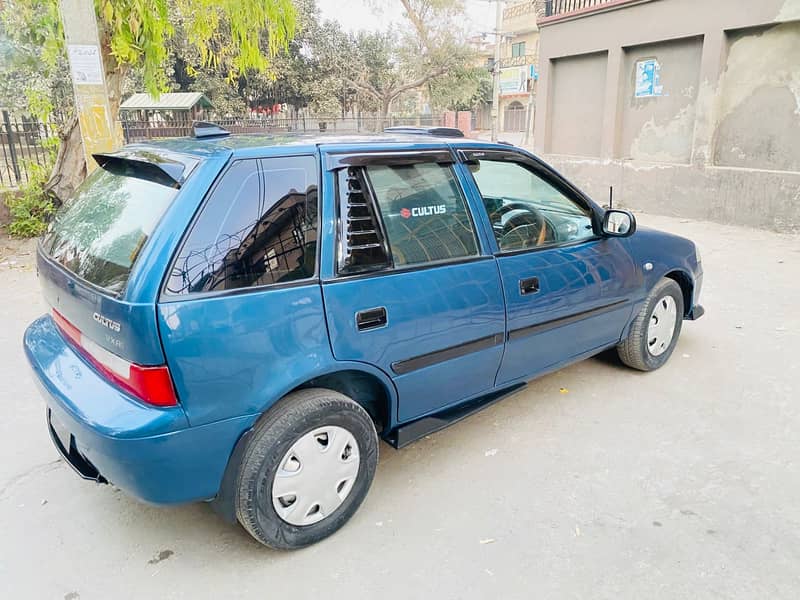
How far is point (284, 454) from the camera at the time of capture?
2393mm

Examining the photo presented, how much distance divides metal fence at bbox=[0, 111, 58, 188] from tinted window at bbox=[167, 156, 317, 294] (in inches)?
320

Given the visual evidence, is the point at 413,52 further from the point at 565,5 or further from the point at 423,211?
the point at 423,211

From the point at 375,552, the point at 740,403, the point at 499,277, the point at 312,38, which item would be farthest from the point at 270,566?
the point at 312,38

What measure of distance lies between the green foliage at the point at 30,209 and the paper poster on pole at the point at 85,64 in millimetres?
3944

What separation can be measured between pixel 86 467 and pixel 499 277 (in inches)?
84.1

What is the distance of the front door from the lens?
324cm

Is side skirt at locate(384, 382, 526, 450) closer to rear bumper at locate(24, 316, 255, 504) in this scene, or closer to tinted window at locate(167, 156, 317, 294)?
rear bumper at locate(24, 316, 255, 504)

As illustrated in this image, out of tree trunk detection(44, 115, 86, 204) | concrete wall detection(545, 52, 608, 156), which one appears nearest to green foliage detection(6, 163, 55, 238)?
tree trunk detection(44, 115, 86, 204)

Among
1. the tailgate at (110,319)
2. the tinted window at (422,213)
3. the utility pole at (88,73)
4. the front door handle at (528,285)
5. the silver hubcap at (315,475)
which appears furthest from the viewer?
the utility pole at (88,73)

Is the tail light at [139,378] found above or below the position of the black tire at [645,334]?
above

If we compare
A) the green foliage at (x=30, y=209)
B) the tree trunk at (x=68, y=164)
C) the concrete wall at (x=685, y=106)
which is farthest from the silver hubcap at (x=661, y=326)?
the green foliage at (x=30, y=209)

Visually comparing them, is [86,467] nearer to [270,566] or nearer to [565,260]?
[270,566]

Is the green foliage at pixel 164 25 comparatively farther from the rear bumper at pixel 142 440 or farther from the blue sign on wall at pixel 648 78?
the blue sign on wall at pixel 648 78

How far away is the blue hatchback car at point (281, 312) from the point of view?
216 cm
